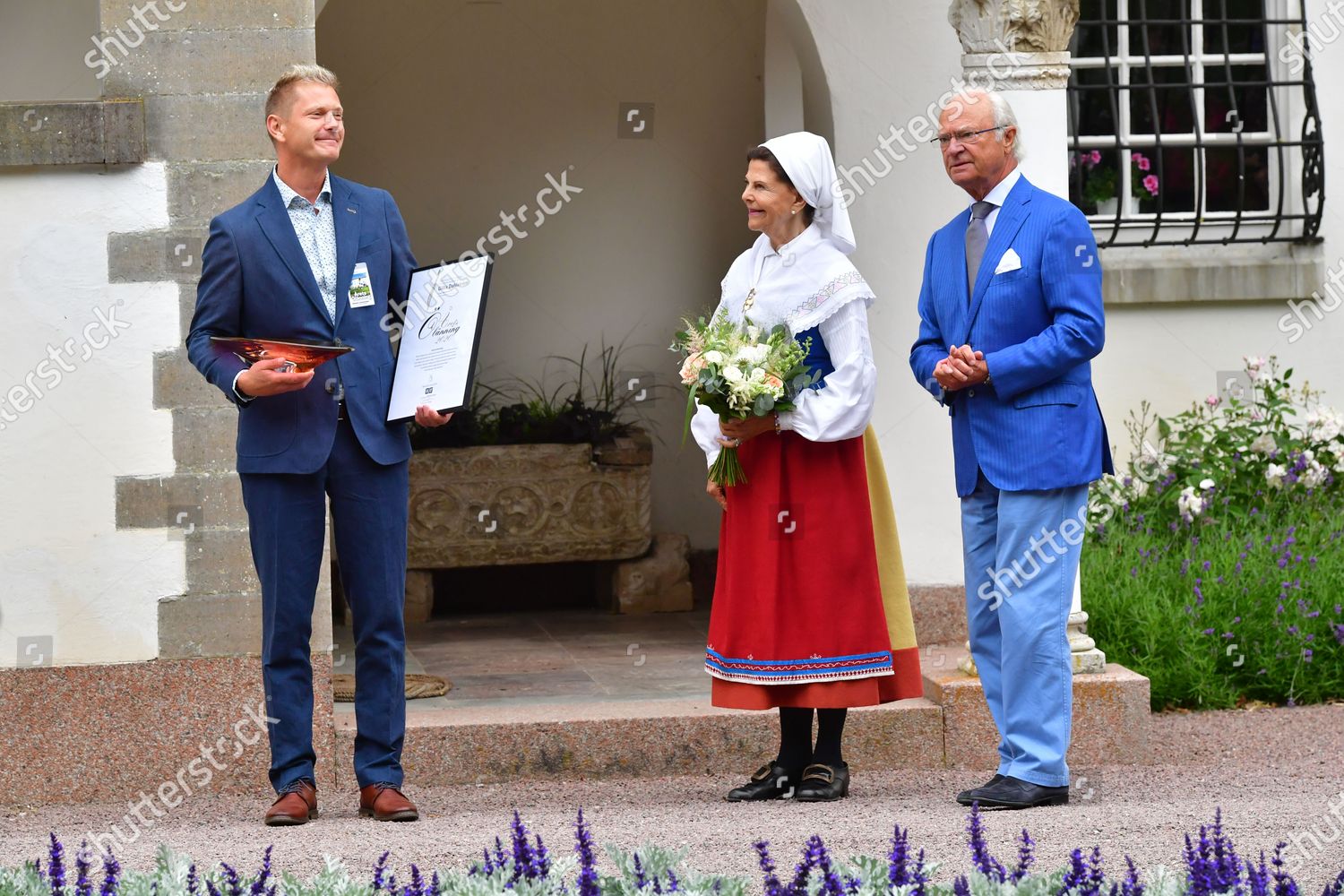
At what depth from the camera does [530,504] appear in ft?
26.1

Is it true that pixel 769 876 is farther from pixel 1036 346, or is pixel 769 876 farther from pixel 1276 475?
pixel 1276 475

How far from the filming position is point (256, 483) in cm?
446

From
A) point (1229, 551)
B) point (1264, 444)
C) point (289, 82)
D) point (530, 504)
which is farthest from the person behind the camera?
point (530, 504)

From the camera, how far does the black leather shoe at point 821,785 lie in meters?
4.78

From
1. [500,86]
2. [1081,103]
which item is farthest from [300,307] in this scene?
[1081,103]

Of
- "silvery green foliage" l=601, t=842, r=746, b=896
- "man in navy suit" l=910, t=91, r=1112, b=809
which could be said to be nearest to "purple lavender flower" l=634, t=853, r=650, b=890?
"silvery green foliage" l=601, t=842, r=746, b=896

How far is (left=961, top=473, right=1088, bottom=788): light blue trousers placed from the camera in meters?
4.50

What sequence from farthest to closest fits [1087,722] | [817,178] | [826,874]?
[1087,722], [817,178], [826,874]

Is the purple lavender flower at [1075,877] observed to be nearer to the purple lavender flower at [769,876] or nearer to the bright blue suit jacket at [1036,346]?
the purple lavender flower at [769,876]

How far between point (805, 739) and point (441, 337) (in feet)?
5.18

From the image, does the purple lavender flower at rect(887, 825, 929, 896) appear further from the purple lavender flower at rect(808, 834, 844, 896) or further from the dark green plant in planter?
the dark green plant in planter

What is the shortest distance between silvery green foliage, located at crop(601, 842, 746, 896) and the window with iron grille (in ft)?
18.6

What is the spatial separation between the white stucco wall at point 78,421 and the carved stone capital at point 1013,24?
8.66 ft

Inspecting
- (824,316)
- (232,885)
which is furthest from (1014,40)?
(232,885)
